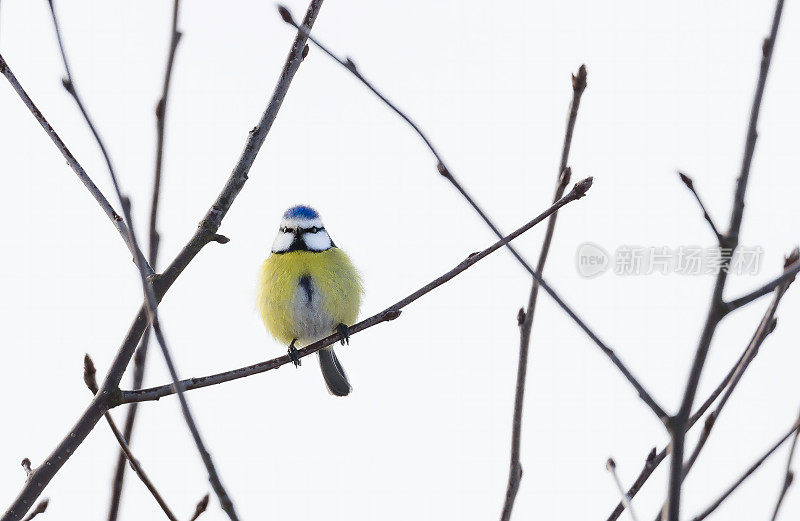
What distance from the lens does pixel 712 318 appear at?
1.84m

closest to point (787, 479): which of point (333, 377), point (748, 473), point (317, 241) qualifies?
point (748, 473)

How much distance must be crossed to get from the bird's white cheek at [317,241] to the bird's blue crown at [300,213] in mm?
156

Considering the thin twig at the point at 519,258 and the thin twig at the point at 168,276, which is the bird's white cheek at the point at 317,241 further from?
the thin twig at the point at 519,258

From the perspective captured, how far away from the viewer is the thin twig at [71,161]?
2955mm

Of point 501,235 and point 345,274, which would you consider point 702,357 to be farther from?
point 345,274

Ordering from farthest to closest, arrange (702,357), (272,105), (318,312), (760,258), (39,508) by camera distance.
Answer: (318,312)
(760,258)
(272,105)
(39,508)
(702,357)

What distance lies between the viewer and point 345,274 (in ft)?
20.2

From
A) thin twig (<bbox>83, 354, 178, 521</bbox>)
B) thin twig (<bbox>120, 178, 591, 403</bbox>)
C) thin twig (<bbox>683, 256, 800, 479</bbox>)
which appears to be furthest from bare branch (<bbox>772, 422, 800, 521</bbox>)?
thin twig (<bbox>83, 354, 178, 521</bbox>)

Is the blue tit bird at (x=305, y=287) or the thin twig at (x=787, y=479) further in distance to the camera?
the blue tit bird at (x=305, y=287)

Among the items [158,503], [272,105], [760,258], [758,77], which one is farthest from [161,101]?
[760,258]

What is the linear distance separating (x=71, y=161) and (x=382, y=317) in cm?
125

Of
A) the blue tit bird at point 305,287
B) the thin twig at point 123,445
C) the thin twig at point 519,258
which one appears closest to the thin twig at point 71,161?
the thin twig at point 123,445

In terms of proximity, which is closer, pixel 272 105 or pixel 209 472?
pixel 209 472

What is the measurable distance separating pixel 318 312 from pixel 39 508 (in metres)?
3.09
